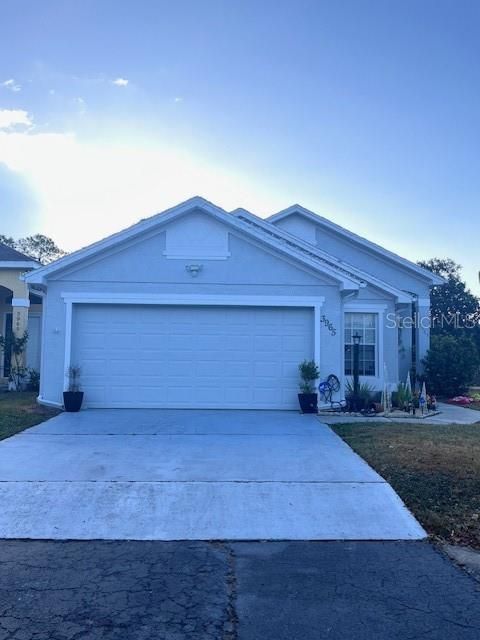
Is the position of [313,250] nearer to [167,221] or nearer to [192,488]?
[167,221]

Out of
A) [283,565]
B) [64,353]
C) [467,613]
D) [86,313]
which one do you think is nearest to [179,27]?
[86,313]

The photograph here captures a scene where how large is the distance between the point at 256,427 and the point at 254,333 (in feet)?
9.67

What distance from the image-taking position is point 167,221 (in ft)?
41.0

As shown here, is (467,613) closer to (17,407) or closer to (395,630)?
(395,630)

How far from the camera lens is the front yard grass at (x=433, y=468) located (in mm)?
5418

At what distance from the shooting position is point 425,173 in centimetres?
1458

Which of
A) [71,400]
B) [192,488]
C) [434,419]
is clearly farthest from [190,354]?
[192,488]

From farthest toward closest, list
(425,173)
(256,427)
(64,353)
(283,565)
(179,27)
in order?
(425,173), (64,353), (179,27), (256,427), (283,565)

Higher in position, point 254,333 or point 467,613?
point 254,333

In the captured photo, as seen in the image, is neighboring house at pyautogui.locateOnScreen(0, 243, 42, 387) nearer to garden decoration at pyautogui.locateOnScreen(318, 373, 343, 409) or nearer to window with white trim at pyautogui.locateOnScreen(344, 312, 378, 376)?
garden decoration at pyautogui.locateOnScreen(318, 373, 343, 409)

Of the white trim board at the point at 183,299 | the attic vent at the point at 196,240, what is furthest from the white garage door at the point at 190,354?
the attic vent at the point at 196,240

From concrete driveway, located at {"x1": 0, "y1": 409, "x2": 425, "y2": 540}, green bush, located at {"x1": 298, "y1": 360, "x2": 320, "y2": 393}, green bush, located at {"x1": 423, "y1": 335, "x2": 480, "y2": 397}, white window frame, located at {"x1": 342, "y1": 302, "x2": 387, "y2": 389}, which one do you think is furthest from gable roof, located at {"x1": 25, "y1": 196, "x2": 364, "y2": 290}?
green bush, located at {"x1": 423, "y1": 335, "x2": 480, "y2": 397}

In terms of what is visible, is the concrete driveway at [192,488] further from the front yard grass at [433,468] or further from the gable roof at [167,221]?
the gable roof at [167,221]

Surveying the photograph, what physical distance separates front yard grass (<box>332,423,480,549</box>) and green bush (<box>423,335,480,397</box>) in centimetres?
705
